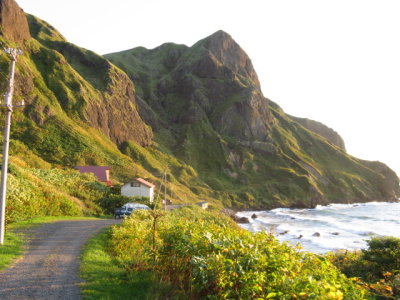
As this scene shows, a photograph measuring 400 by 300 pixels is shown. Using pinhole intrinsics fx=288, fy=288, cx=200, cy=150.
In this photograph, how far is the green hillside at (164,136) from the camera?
59438 mm

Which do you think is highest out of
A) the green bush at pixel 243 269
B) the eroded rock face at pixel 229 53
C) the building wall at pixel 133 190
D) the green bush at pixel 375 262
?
the eroded rock face at pixel 229 53

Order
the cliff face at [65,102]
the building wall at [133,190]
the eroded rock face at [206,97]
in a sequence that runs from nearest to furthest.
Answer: the building wall at [133,190] → the cliff face at [65,102] → the eroded rock face at [206,97]

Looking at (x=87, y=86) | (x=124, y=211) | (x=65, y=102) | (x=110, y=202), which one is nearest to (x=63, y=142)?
(x=65, y=102)

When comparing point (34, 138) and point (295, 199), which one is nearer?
point (34, 138)

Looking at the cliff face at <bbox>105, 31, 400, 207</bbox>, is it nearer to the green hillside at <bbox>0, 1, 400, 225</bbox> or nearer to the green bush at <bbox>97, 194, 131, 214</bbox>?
the green hillside at <bbox>0, 1, 400, 225</bbox>

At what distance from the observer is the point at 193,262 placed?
24.3 feet

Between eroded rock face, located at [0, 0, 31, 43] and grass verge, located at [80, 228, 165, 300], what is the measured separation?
8561cm

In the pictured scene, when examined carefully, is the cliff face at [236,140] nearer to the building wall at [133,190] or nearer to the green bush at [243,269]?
the building wall at [133,190]

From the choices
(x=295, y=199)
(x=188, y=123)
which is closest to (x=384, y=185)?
(x=295, y=199)

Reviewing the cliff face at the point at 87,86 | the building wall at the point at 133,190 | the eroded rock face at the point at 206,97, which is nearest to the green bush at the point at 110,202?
the building wall at the point at 133,190

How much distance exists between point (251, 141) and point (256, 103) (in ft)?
79.8

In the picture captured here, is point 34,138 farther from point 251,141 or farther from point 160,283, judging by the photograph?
point 251,141

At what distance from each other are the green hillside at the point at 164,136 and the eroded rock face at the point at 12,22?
0.55m

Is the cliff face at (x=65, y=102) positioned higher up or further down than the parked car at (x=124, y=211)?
higher up
